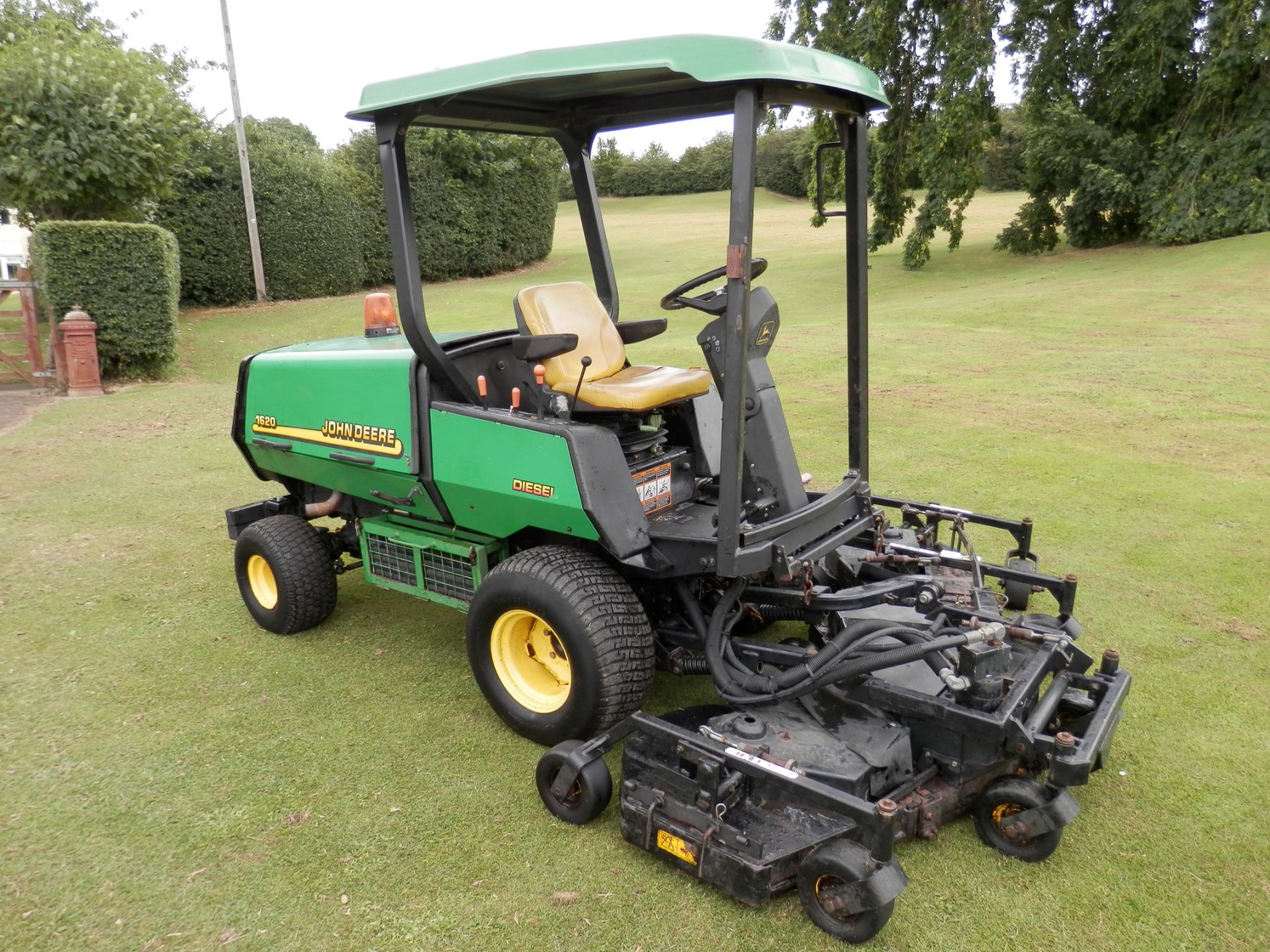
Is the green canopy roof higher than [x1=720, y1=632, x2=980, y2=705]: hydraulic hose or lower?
higher

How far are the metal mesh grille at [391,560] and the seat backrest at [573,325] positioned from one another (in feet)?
3.60

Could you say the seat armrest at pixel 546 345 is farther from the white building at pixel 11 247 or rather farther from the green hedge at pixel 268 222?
the white building at pixel 11 247

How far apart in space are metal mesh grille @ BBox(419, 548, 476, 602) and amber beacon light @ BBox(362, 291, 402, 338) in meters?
1.28

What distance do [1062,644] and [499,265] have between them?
66.5 feet

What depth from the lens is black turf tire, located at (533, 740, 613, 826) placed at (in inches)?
118

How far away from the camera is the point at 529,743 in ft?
11.6

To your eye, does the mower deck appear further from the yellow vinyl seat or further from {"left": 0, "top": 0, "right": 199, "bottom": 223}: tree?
{"left": 0, "top": 0, "right": 199, "bottom": 223}: tree

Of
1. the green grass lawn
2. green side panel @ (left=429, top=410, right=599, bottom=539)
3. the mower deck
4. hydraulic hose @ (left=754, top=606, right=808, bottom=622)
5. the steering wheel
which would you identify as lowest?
the green grass lawn

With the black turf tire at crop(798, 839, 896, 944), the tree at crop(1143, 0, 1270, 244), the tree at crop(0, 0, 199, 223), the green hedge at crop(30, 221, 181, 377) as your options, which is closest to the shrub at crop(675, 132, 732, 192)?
the black turf tire at crop(798, 839, 896, 944)

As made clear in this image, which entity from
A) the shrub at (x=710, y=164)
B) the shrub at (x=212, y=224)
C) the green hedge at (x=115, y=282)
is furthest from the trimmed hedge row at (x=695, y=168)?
the shrub at (x=212, y=224)

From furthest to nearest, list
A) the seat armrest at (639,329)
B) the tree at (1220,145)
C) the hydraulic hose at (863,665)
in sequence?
1. the tree at (1220,145)
2. the seat armrest at (639,329)
3. the hydraulic hose at (863,665)

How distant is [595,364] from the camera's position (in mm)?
3875

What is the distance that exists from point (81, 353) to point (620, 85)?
9.42 metres

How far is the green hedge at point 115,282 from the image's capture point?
10.5 meters
